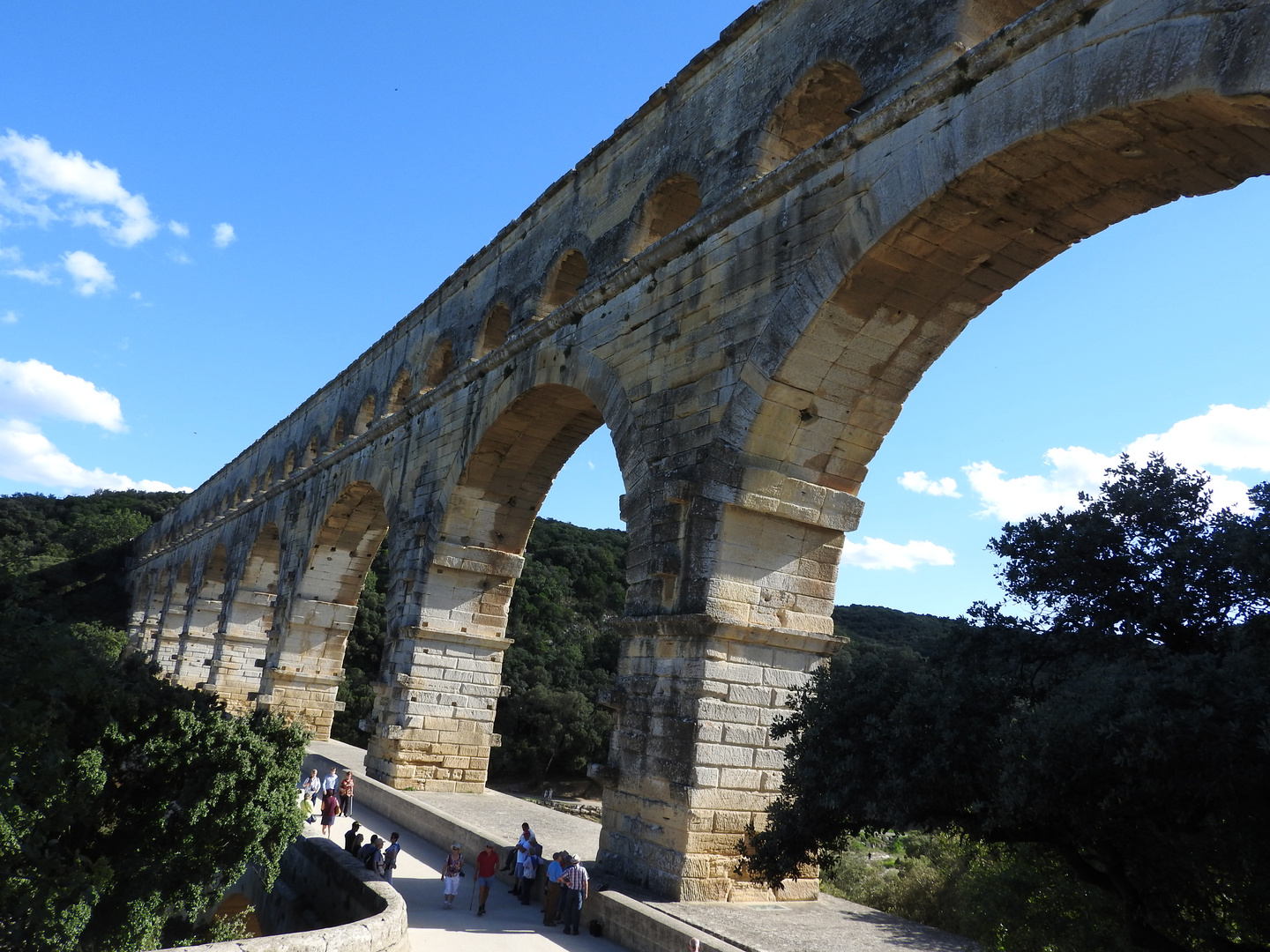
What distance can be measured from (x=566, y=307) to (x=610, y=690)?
4.07m

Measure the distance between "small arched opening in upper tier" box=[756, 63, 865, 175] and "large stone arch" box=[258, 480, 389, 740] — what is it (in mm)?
10309

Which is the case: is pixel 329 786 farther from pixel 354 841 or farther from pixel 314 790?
pixel 354 841

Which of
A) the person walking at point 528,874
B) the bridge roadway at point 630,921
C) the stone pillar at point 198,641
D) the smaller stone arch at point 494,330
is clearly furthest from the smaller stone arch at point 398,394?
the stone pillar at point 198,641

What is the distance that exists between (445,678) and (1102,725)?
9.32 metres

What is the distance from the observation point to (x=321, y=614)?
54.3 ft

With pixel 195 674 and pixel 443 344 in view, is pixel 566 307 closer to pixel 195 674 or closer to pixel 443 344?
pixel 443 344

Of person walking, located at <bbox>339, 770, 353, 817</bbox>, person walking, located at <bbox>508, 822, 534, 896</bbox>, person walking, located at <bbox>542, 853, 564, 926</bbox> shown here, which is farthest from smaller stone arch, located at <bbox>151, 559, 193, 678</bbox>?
person walking, located at <bbox>542, 853, 564, 926</bbox>

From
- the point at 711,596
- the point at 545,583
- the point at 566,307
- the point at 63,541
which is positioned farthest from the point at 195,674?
the point at 63,541

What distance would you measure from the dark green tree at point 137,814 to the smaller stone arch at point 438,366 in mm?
7768

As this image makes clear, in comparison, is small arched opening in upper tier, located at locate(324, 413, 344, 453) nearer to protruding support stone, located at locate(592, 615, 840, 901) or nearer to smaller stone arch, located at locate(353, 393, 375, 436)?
smaller stone arch, located at locate(353, 393, 375, 436)

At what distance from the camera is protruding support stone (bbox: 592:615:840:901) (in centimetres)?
642

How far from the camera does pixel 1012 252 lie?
20.5ft

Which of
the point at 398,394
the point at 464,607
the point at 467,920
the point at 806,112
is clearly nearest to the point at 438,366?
the point at 398,394

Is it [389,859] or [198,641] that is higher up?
[198,641]
